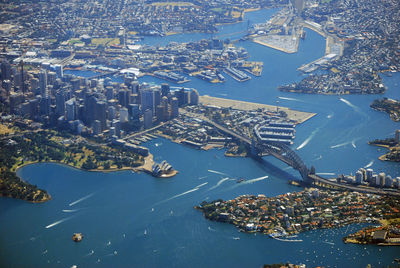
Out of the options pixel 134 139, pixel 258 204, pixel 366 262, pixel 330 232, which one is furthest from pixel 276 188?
pixel 134 139

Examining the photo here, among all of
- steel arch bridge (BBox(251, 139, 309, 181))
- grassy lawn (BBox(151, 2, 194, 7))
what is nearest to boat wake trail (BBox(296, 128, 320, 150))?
steel arch bridge (BBox(251, 139, 309, 181))

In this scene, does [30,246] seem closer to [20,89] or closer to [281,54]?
[20,89]

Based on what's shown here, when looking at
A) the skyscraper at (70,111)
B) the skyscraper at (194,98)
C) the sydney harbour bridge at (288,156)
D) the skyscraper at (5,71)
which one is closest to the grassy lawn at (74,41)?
the skyscraper at (5,71)

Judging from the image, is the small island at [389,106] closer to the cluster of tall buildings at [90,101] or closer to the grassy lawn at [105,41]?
the cluster of tall buildings at [90,101]

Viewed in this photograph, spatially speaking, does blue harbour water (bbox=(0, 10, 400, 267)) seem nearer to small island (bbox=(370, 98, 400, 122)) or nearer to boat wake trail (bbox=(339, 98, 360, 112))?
small island (bbox=(370, 98, 400, 122))

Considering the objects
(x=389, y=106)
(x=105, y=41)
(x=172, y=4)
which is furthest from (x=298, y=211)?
(x=172, y=4)

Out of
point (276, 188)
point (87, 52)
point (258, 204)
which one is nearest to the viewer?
point (258, 204)
